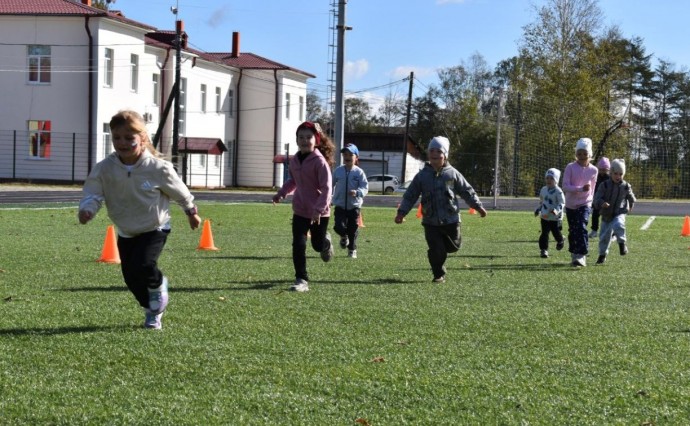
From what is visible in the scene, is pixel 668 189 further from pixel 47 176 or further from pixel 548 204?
pixel 548 204

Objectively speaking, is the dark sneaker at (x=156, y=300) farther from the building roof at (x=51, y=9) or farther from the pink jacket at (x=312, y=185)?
the building roof at (x=51, y=9)

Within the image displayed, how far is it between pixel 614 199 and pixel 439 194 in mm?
4191

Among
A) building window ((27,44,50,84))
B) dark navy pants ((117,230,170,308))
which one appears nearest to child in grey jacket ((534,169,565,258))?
dark navy pants ((117,230,170,308))

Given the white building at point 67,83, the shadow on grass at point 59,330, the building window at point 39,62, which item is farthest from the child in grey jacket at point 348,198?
the building window at point 39,62

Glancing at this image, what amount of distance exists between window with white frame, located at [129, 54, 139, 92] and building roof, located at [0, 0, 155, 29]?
2.02 m

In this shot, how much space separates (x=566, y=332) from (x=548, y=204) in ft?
28.9

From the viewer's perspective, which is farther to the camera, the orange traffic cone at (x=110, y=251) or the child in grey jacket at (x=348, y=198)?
the child in grey jacket at (x=348, y=198)

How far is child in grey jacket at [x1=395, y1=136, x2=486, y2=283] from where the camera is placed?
11438 millimetres

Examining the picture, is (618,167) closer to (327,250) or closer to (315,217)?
(327,250)

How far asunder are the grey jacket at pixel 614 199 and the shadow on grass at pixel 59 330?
880 cm

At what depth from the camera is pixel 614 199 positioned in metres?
14.6

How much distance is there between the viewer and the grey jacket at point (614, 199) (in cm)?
1456

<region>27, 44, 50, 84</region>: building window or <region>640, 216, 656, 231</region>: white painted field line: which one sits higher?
<region>27, 44, 50, 84</region>: building window

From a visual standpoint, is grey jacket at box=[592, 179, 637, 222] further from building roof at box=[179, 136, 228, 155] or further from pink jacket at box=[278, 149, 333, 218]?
building roof at box=[179, 136, 228, 155]
